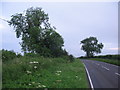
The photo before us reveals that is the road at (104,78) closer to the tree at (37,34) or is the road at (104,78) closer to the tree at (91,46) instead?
the tree at (37,34)

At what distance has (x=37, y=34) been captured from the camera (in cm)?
3991

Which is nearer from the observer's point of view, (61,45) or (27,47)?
(61,45)

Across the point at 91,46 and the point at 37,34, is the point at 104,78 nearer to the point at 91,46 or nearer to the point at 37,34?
the point at 37,34

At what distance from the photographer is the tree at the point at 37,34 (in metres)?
38.4

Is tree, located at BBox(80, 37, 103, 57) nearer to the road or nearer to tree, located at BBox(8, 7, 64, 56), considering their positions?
tree, located at BBox(8, 7, 64, 56)

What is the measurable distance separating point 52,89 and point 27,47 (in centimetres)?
3272

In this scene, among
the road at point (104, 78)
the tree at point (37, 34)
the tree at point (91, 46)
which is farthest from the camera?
the tree at point (91, 46)

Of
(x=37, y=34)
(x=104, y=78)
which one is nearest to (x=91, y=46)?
(x=37, y=34)

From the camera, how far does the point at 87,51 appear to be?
109125 millimetres

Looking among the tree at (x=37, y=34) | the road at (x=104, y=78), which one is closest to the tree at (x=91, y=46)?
the tree at (x=37, y=34)

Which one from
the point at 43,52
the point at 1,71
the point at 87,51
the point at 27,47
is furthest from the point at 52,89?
the point at 87,51

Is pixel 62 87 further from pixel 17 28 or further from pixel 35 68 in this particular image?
pixel 17 28

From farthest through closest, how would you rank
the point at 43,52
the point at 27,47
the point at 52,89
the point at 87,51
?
the point at 87,51
the point at 27,47
the point at 43,52
the point at 52,89

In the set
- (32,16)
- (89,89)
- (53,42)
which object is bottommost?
(89,89)
